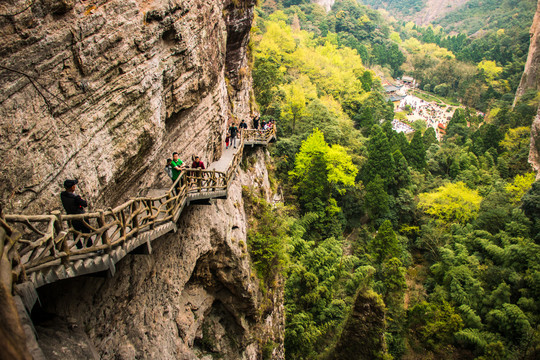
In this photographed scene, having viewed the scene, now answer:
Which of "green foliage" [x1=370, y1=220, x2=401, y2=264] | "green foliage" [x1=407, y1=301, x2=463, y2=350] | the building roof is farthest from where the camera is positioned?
the building roof

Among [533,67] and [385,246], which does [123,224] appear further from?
[533,67]

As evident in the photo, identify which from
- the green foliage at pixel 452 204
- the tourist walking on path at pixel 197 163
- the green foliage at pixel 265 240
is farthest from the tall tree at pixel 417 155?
the tourist walking on path at pixel 197 163

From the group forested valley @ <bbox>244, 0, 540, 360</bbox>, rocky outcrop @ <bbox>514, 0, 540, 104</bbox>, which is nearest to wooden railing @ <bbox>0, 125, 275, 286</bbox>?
forested valley @ <bbox>244, 0, 540, 360</bbox>

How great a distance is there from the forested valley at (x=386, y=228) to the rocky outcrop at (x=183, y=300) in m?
2.45

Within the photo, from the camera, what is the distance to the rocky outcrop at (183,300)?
8422 mm

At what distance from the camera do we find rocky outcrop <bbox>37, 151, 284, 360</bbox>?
27.6 feet

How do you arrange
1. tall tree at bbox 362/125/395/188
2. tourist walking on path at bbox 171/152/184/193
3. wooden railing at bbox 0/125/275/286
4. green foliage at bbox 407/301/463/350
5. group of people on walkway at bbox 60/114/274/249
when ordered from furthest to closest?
tall tree at bbox 362/125/395/188 → green foliage at bbox 407/301/463/350 → tourist walking on path at bbox 171/152/184/193 → group of people on walkway at bbox 60/114/274/249 → wooden railing at bbox 0/125/275/286

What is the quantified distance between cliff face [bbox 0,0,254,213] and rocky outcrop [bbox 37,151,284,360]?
7.36 ft

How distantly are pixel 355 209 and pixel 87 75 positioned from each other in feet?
115

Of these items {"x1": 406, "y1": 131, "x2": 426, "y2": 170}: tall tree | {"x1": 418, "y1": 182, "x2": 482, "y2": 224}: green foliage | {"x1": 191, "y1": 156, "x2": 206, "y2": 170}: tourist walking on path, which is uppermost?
{"x1": 406, "y1": 131, "x2": 426, "y2": 170}: tall tree

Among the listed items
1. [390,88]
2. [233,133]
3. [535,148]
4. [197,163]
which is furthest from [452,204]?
[390,88]

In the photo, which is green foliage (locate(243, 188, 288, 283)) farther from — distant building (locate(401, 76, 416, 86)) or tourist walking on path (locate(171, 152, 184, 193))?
distant building (locate(401, 76, 416, 86))

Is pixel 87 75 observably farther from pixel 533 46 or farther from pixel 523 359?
pixel 533 46

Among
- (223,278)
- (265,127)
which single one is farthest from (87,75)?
(265,127)
